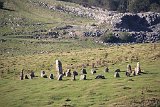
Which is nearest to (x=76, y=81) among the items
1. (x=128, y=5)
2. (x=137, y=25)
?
(x=137, y=25)

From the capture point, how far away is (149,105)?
33.6 metres

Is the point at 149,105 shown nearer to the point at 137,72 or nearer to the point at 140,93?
the point at 140,93

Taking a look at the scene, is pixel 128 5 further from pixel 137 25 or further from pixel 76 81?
pixel 76 81

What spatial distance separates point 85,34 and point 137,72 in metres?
66.9

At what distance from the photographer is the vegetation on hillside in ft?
519

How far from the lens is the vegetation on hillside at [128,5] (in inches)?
6225

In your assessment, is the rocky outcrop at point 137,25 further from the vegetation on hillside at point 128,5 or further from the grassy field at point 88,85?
the grassy field at point 88,85

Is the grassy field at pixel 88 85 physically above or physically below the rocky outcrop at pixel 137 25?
below

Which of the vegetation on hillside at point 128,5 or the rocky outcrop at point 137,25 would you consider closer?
the rocky outcrop at point 137,25

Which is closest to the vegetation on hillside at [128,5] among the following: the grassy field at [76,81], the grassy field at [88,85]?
the grassy field at [76,81]

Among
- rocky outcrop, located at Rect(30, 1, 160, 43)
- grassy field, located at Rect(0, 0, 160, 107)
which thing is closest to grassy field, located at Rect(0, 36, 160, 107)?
grassy field, located at Rect(0, 0, 160, 107)

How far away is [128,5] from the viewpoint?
168m

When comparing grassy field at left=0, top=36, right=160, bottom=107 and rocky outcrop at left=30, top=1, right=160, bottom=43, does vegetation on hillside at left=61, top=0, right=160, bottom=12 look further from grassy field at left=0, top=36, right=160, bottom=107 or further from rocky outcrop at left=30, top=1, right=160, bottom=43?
grassy field at left=0, top=36, right=160, bottom=107

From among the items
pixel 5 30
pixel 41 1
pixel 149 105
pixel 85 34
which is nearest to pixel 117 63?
pixel 149 105
